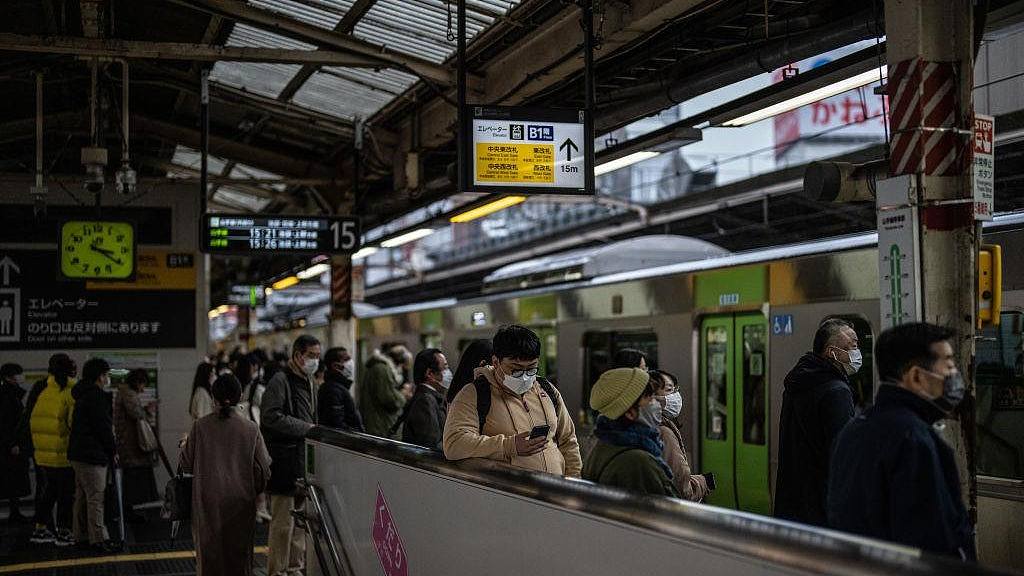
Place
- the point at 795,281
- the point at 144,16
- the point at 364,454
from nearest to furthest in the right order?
the point at 364,454 → the point at 795,281 → the point at 144,16

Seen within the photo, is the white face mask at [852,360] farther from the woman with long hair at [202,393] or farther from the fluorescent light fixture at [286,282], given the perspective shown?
the fluorescent light fixture at [286,282]

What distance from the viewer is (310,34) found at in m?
8.95

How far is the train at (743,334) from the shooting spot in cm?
627

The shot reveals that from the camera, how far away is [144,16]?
10.0 m

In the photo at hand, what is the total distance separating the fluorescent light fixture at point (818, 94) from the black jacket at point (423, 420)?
271 centimetres

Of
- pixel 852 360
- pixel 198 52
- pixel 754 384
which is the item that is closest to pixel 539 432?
pixel 852 360

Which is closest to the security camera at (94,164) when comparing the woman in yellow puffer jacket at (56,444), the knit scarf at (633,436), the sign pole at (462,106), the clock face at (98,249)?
the clock face at (98,249)

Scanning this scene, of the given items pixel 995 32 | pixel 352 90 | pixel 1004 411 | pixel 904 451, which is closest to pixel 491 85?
pixel 352 90

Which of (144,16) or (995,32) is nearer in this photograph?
(995,32)

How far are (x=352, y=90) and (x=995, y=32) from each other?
6.01 m

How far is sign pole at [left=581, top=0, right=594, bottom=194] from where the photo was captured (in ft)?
22.9

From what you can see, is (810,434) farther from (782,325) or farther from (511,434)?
(782,325)

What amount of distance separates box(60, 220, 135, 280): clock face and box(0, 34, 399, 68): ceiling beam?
2.70m

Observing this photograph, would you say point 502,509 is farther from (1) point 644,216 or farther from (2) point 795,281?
(1) point 644,216
